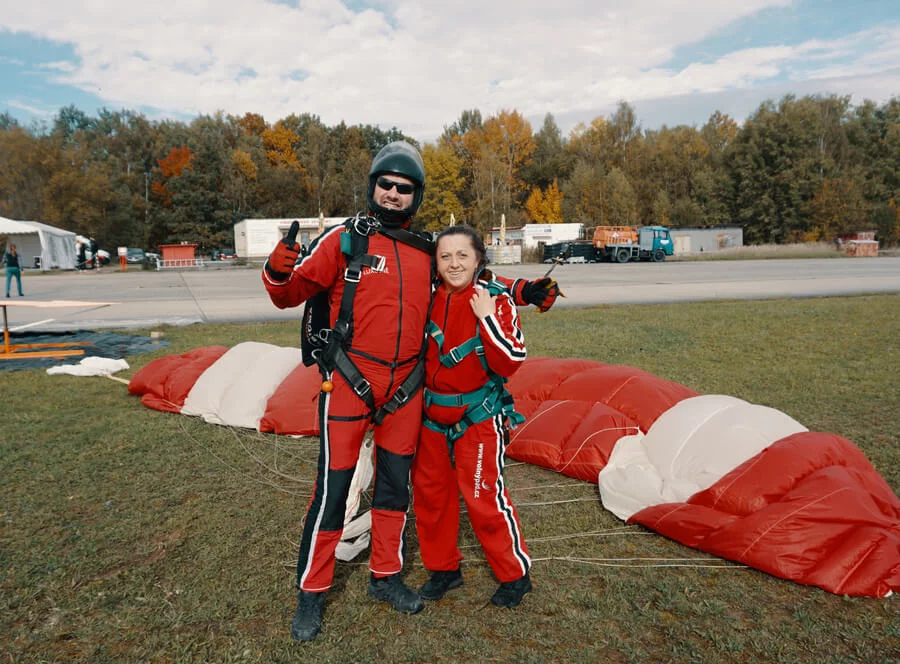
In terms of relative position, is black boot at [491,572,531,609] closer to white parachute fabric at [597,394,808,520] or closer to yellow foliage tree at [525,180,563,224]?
white parachute fabric at [597,394,808,520]

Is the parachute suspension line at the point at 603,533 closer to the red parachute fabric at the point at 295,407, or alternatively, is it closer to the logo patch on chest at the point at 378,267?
the logo patch on chest at the point at 378,267

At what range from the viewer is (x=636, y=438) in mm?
4496

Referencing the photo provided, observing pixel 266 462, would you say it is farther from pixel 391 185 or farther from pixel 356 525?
pixel 391 185

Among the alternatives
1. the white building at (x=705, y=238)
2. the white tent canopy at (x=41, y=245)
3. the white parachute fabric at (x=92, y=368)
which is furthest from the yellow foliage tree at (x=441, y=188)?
the white parachute fabric at (x=92, y=368)

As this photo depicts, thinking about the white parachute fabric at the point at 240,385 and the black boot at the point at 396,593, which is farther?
the white parachute fabric at the point at 240,385

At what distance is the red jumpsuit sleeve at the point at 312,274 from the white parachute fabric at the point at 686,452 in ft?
7.83

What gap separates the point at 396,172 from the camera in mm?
2887

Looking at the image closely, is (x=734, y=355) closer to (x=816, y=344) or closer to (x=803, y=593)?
(x=816, y=344)

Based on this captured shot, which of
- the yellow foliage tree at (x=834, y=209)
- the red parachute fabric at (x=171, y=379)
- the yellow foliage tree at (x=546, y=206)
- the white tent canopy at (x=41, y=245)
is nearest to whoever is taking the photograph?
the red parachute fabric at (x=171, y=379)

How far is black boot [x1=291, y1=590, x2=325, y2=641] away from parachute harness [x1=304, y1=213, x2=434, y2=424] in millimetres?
846

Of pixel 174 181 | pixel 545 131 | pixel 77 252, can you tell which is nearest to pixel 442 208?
pixel 545 131

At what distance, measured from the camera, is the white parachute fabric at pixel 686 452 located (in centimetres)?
383

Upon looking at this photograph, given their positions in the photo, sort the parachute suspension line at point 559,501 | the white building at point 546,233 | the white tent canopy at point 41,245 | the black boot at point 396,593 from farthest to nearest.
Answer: the white building at point 546,233 → the white tent canopy at point 41,245 → the parachute suspension line at point 559,501 → the black boot at point 396,593

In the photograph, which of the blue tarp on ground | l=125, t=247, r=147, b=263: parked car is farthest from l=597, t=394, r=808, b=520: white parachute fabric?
l=125, t=247, r=147, b=263: parked car
